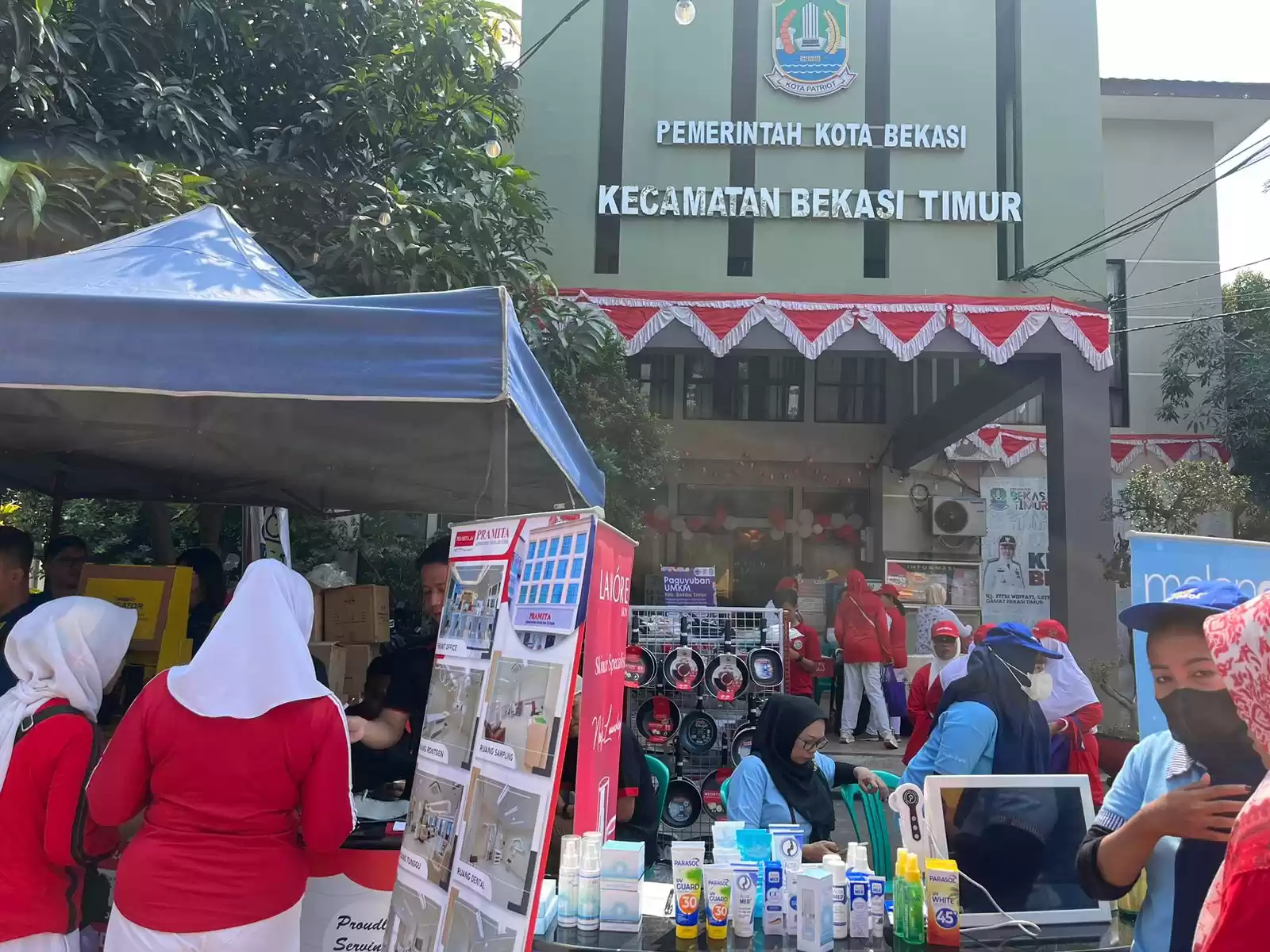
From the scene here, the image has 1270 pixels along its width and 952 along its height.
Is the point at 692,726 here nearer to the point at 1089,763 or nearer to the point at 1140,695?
the point at 1089,763

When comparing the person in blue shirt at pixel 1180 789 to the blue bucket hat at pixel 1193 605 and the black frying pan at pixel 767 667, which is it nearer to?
the blue bucket hat at pixel 1193 605

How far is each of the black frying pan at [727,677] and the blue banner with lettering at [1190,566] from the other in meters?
4.04

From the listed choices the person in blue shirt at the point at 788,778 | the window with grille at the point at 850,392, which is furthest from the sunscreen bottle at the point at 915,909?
the window with grille at the point at 850,392

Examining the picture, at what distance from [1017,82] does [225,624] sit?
1388cm

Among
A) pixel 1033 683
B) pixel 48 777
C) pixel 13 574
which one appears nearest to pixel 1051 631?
pixel 1033 683

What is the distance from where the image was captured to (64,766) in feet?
7.84

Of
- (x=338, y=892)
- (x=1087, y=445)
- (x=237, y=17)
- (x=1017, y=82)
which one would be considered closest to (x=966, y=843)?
(x=338, y=892)

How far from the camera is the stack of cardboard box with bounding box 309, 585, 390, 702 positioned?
6.46 meters

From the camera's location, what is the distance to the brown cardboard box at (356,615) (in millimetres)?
6500

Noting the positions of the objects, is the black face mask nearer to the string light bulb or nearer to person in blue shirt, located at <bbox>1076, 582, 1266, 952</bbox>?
person in blue shirt, located at <bbox>1076, 582, 1266, 952</bbox>

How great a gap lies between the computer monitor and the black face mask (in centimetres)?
85

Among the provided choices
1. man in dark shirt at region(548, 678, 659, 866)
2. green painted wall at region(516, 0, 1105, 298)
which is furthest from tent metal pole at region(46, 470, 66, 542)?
green painted wall at region(516, 0, 1105, 298)

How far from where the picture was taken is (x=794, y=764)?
3.85m

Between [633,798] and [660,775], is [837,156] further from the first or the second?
[633,798]
